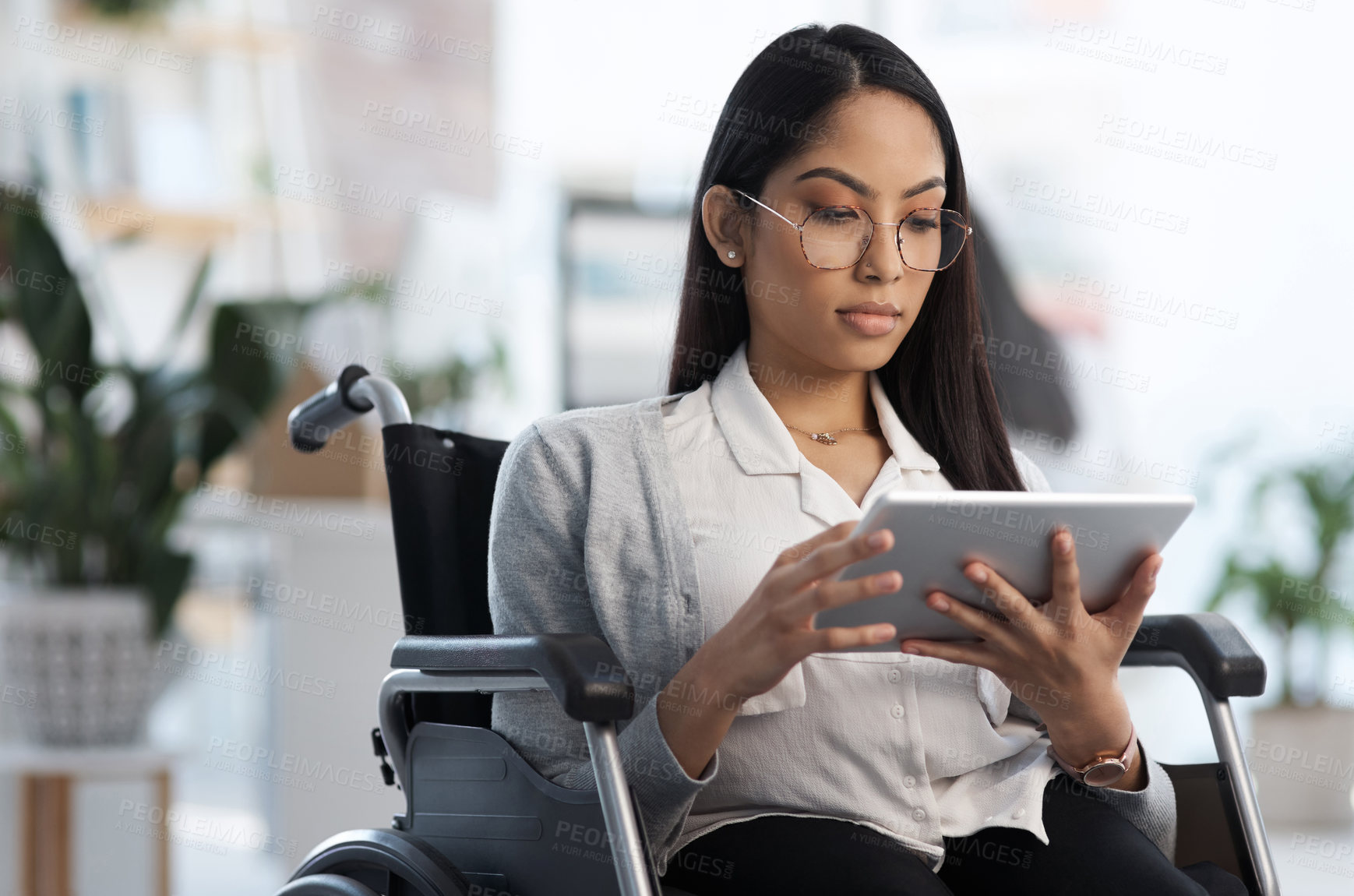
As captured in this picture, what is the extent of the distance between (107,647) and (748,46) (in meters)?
2.51

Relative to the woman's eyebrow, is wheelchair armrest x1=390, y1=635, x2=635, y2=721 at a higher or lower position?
lower

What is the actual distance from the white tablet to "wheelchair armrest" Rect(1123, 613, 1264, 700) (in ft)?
0.72

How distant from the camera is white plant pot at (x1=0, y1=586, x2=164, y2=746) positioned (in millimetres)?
2428

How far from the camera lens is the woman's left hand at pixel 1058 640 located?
98 centimetres

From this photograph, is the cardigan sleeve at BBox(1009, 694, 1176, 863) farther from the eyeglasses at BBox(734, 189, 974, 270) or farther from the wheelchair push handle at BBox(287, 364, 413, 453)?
the wheelchair push handle at BBox(287, 364, 413, 453)

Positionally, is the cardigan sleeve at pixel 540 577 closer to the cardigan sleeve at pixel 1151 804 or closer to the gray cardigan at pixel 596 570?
the gray cardigan at pixel 596 570

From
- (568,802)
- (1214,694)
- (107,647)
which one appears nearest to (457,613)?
(568,802)

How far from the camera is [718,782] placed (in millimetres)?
1110

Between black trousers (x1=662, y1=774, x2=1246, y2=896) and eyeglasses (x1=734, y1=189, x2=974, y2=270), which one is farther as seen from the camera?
eyeglasses (x1=734, y1=189, x2=974, y2=270)

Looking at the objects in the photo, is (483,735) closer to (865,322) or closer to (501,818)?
(501,818)

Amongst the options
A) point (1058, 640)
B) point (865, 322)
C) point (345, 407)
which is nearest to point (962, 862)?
point (1058, 640)

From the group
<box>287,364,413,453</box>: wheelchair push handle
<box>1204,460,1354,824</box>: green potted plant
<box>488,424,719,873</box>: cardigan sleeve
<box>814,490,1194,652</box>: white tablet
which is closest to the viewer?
<box>814,490,1194,652</box>: white tablet

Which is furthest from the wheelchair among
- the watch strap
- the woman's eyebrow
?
the woman's eyebrow

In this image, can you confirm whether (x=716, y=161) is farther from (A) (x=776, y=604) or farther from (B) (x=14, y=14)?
(B) (x=14, y=14)
